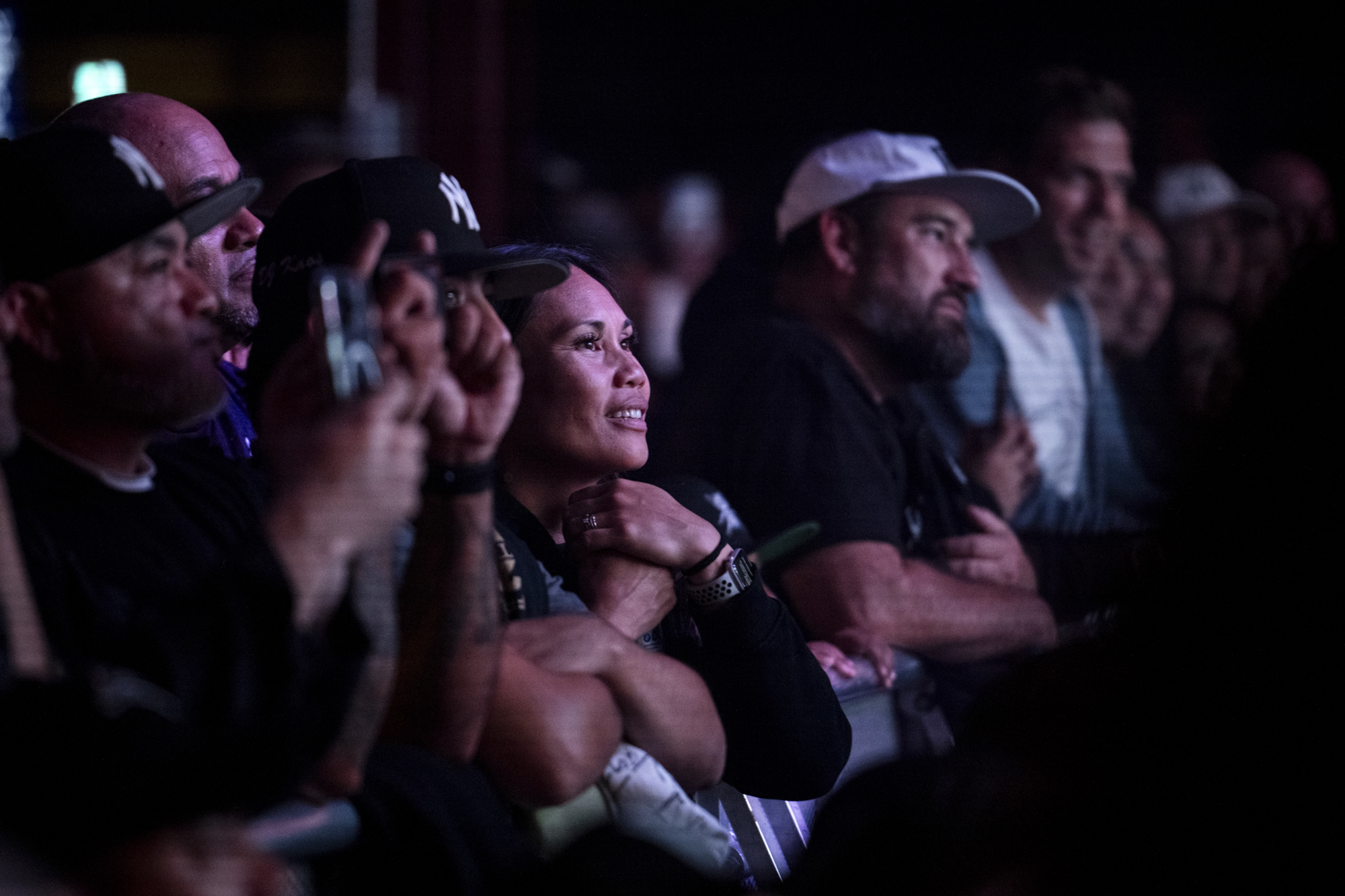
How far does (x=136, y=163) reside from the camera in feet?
4.87

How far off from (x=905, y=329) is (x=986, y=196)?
0.39m

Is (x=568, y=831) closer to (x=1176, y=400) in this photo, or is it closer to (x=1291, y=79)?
(x=1176, y=400)

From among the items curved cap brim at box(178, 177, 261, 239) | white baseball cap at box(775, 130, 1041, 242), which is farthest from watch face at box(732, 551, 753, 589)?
white baseball cap at box(775, 130, 1041, 242)

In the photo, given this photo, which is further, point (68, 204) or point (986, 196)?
point (986, 196)

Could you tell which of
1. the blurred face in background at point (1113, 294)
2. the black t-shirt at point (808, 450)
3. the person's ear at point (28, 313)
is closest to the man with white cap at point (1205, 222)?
the blurred face in background at point (1113, 294)

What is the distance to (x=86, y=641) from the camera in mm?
1296

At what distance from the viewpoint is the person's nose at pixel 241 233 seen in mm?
2252

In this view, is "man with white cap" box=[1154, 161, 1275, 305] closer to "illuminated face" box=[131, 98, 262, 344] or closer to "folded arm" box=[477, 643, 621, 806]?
"illuminated face" box=[131, 98, 262, 344]

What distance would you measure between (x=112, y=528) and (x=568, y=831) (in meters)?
0.60

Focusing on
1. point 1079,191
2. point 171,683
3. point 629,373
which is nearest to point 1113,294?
point 1079,191

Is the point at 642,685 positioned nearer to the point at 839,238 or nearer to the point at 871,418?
the point at 871,418

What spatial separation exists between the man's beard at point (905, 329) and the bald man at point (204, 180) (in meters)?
1.36

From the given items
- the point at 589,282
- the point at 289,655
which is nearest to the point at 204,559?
the point at 289,655

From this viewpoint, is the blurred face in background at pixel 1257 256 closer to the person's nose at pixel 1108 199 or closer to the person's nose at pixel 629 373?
the person's nose at pixel 1108 199
